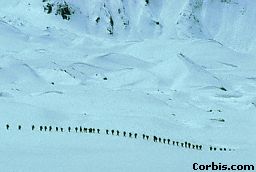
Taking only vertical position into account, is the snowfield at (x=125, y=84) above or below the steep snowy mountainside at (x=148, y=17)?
below

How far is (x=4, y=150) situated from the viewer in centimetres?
2556

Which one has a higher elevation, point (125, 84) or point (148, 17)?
point (148, 17)

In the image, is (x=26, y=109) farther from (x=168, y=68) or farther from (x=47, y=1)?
(x=47, y=1)

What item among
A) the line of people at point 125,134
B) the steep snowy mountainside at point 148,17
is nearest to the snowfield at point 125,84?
the steep snowy mountainside at point 148,17

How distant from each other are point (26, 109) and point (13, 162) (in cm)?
1544

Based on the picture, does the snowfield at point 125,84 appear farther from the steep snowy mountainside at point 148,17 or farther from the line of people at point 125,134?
the line of people at point 125,134

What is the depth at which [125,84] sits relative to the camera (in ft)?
178

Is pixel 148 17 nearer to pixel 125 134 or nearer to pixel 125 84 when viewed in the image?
pixel 125 84

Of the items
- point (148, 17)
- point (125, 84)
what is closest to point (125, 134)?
point (125, 84)

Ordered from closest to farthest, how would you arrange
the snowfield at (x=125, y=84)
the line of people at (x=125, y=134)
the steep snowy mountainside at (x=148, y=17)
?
the snowfield at (x=125, y=84), the line of people at (x=125, y=134), the steep snowy mountainside at (x=148, y=17)

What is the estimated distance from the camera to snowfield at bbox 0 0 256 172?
26.6 meters

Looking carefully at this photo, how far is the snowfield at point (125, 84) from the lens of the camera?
1049 inches


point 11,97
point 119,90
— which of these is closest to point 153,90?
point 119,90

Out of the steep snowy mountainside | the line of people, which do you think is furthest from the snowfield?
the line of people
